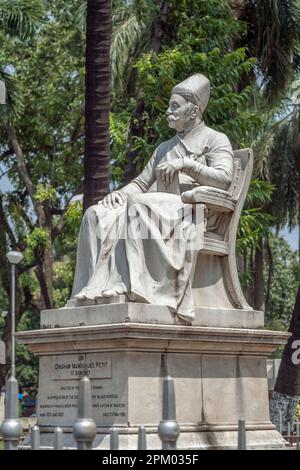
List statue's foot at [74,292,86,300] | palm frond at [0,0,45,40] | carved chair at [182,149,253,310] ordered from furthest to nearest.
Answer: palm frond at [0,0,45,40], carved chair at [182,149,253,310], statue's foot at [74,292,86,300]

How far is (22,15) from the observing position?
74.2 ft

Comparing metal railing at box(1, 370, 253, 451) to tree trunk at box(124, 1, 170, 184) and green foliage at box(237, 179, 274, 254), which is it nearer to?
green foliage at box(237, 179, 274, 254)

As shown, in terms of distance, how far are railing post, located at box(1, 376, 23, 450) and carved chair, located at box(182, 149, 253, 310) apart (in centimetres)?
328

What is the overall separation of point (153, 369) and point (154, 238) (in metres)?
1.14

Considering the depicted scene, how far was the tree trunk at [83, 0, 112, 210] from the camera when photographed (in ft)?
48.7

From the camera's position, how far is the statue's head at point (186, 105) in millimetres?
10898

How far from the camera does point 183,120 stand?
35.9ft

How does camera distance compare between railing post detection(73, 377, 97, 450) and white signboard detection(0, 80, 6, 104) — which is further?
white signboard detection(0, 80, 6, 104)

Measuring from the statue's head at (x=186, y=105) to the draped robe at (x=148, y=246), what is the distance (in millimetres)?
584

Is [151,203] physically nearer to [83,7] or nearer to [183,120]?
[183,120]

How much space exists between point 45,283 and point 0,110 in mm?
4046

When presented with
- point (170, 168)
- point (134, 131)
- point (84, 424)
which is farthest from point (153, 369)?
point (134, 131)

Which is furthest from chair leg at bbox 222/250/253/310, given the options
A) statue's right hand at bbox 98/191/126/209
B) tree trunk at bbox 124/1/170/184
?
tree trunk at bbox 124/1/170/184

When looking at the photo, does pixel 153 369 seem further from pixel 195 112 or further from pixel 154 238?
pixel 195 112
